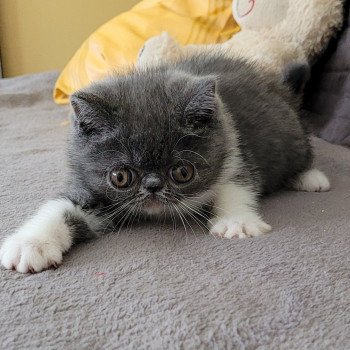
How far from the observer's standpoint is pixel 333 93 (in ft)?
6.31

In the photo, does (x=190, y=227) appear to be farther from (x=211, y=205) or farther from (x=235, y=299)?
(x=235, y=299)

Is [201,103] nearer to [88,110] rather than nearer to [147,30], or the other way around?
[88,110]

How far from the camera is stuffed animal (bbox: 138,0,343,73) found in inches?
74.2

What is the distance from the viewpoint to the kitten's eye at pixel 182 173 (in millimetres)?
1072

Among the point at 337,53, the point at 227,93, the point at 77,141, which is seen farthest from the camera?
the point at 337,53

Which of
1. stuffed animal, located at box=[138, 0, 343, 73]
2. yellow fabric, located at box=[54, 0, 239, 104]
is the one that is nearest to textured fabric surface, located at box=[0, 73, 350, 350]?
stuffed animal, located at box=[138, 0, 343, 73]

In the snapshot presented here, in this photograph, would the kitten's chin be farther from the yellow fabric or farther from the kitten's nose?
the yellow fabric

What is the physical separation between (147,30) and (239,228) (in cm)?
160

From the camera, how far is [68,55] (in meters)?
3.76

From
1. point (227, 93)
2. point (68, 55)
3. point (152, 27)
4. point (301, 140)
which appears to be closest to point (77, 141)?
point (227, 93)

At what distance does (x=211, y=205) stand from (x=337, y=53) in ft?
3.33

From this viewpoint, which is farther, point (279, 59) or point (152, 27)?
point (152, 27)

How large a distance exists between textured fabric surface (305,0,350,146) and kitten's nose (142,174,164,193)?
0.98 meters

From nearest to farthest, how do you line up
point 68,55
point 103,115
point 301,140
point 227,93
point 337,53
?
1. point 103,115
2. point 227,93
3. point 301,140
4. point 337,53
5. point 68,55
